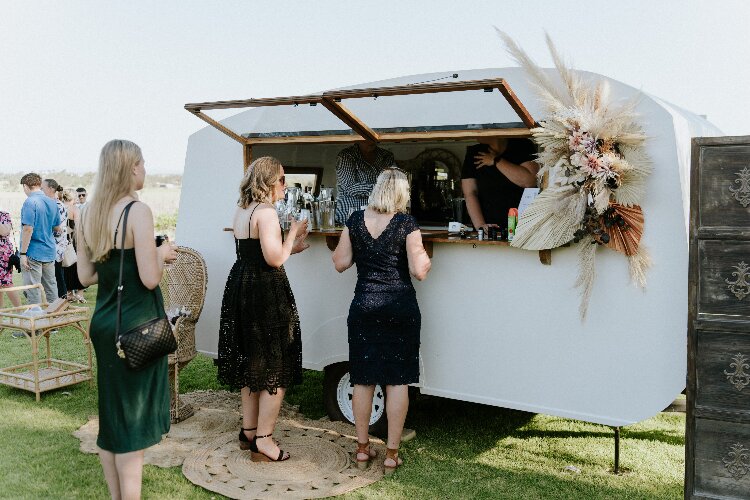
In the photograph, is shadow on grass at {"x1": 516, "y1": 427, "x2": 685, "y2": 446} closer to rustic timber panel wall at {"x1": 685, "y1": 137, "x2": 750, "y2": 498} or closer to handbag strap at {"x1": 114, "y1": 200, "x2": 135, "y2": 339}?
rustic timber panel wall at {"x1": 685, "y1": 137, "x2": 750, "y2": 498}

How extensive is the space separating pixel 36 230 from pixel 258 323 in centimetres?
516

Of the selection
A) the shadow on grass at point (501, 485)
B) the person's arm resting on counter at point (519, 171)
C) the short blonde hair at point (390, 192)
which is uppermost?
the person's arm resting on counter at point (519, 171)

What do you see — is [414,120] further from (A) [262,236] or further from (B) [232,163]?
(B) [232,163]

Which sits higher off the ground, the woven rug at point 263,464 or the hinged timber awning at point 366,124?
the hinged timber awning at point 366,124

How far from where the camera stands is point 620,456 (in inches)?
182

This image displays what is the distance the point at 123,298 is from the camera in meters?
3.26

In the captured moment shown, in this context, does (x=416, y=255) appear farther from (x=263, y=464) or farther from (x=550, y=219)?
(x=263, y=464)

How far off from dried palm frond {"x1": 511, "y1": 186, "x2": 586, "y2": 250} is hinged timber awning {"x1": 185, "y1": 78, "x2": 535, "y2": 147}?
0.43 m

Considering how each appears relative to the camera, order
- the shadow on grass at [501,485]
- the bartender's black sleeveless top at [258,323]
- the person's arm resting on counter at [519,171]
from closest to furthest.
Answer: the shadow on grass at [501,485]
the bartender's black sleeveless top at [258,323]
the person's arm resting on counter at [519,171]

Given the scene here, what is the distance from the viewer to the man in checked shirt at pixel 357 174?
5328 mm

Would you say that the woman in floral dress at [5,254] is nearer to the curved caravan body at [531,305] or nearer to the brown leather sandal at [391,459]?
the curved caravan body at [531,305]

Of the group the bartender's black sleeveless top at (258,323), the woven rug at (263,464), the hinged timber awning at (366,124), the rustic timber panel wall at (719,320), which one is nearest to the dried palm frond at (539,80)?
the hinged timber awning at (366,124)

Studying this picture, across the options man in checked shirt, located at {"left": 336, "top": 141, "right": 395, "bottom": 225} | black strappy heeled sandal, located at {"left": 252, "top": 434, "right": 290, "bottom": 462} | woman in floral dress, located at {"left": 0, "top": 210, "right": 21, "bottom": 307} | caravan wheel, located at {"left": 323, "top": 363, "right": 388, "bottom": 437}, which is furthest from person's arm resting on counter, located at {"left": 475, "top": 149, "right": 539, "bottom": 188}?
woman in floral dress, located at {"left": 0, "top": 210, "right": 21, "bottom": 307}

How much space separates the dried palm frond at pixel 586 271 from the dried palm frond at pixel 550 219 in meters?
0.11
